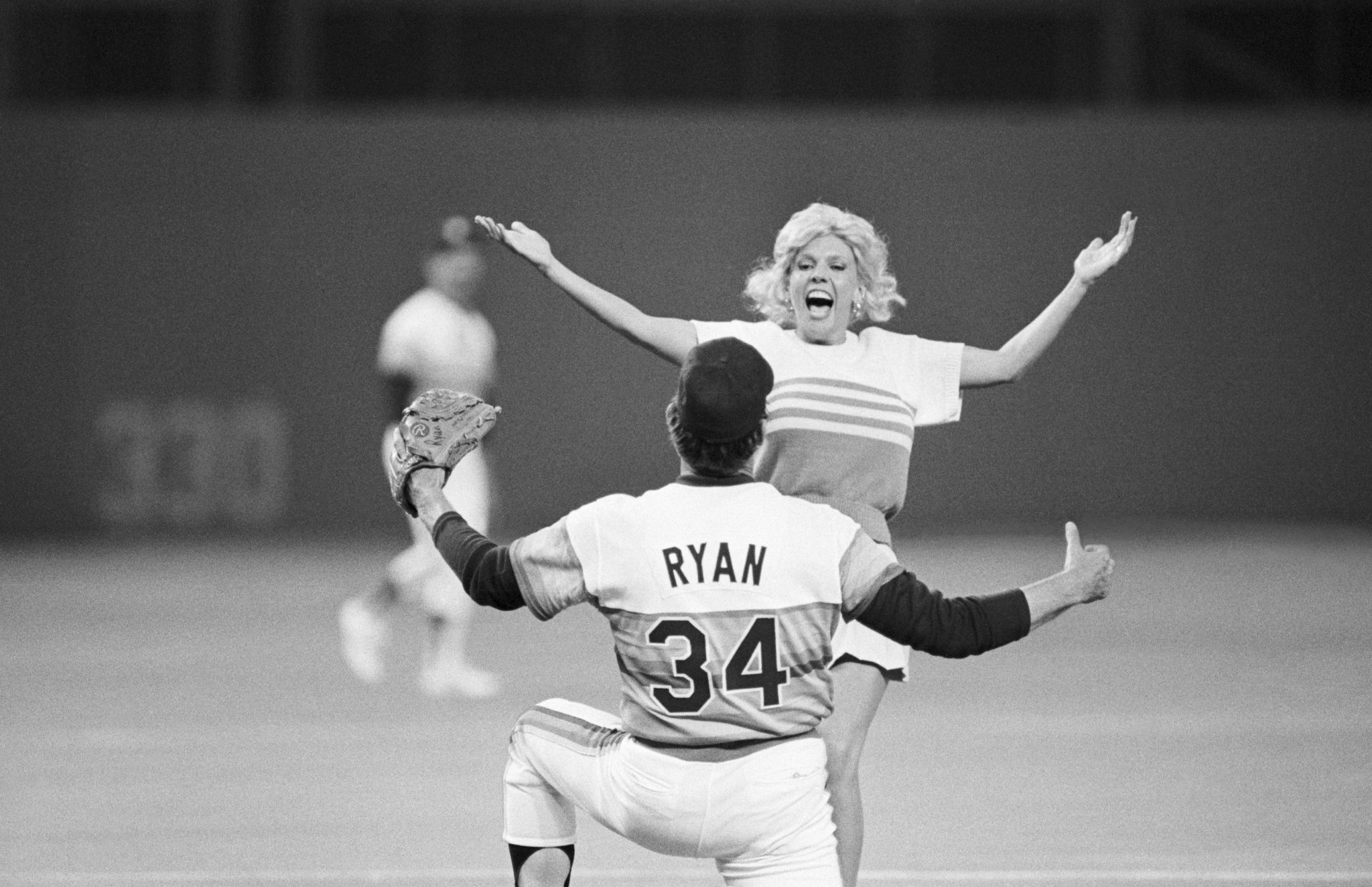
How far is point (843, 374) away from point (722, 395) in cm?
125

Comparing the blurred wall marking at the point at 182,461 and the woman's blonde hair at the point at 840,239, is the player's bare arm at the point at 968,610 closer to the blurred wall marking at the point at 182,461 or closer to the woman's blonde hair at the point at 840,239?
the woman's blonde hair at the point at 840,239

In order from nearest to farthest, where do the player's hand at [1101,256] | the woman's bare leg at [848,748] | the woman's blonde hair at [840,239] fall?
1. the woman's bare leg at [848,748]
2. the woman's blonde hair at [840,239]
3. the player's hand at [1101,256]

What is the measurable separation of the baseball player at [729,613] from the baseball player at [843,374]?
940mm

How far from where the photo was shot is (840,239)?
556cm

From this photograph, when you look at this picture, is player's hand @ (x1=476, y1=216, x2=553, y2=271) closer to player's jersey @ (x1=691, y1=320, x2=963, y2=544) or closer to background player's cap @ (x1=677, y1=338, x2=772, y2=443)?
player's jersey @ (x1=691, y1=320, x2=963, y2=544)

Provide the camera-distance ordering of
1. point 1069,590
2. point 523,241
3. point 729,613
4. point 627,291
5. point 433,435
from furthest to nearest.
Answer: point 627,291 < point 523,241 < point 433,435 < point 1069,590 < point 729,613

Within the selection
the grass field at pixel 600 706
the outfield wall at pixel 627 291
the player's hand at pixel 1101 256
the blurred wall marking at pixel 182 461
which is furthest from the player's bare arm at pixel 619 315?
the blurred wall marking at pixel 182 461

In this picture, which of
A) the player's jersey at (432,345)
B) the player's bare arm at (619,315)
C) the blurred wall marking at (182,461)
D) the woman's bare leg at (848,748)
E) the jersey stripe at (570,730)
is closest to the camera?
the jersey stripe at (570,730)

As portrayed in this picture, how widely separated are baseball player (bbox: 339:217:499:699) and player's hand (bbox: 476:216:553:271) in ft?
14.0

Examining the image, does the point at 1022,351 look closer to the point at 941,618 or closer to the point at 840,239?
the point at 840,239

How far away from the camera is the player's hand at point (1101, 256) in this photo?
5852mm

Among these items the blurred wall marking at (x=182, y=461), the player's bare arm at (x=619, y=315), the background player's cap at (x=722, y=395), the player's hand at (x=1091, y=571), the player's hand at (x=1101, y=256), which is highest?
the player's hand at (x=1101, y=256)

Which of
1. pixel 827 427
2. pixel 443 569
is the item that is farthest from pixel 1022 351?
pixel 443 569

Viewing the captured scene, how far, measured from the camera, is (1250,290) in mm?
19766
